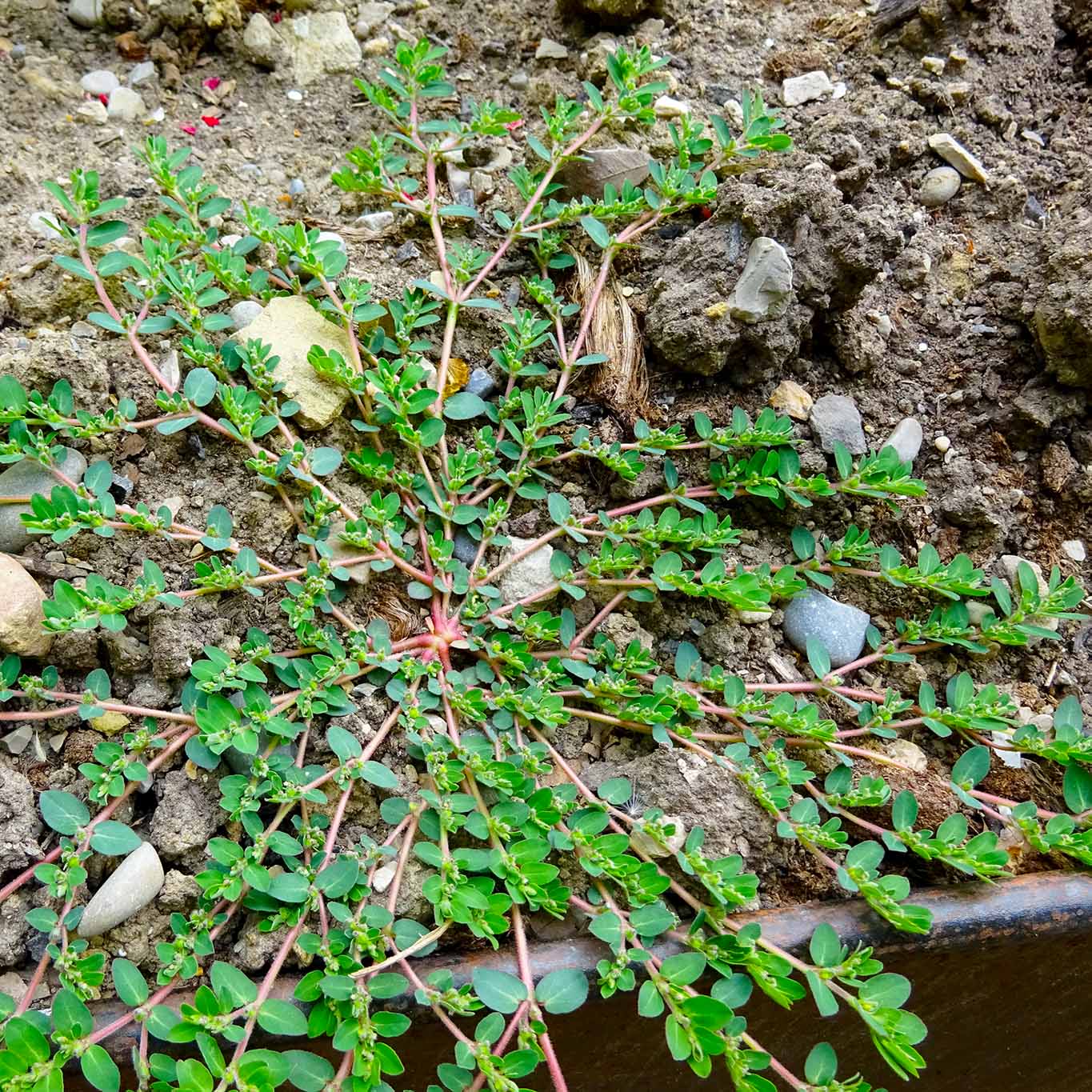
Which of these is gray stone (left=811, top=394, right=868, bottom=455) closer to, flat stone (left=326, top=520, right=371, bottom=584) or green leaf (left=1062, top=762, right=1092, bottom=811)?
green leaf (left=1062, top=762, right=1092, bottom=811)

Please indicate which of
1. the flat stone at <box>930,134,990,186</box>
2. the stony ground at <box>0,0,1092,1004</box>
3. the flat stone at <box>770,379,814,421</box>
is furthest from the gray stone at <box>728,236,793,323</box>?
the flat stone at <box>930,134,990,186</box>

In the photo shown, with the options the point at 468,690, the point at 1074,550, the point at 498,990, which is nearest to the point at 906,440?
the point at 1074,550

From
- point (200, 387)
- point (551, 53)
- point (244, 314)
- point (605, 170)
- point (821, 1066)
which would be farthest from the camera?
point (551, 53)

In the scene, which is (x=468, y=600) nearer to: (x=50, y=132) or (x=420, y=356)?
(x=420, y=356)

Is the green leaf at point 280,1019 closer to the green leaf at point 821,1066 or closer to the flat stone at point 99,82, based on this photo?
the green leaf at point 821,1066

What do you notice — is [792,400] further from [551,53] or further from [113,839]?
[113,839]

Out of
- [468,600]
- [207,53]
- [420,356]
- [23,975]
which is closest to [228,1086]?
[23,975]
